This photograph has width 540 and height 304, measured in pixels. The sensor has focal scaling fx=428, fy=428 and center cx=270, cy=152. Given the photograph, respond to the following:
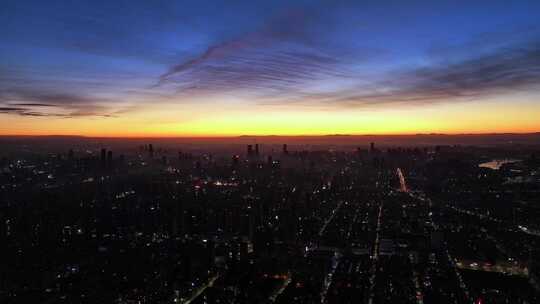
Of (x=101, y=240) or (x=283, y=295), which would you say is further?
(x=101, y=240)

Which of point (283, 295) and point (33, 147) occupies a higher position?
point (33, 147)

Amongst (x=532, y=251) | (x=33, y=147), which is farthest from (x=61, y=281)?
(x=33, y=147)

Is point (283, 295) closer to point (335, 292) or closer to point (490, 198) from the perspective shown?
point (335, 292)

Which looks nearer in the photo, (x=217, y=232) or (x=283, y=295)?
(x=283, y=295)

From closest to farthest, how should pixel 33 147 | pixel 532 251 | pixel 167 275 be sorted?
pixel 167 275
pixel 532 251
pixel 33 147

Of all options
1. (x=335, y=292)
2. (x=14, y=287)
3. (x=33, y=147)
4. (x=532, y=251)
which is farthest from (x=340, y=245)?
(x=33, y=147)

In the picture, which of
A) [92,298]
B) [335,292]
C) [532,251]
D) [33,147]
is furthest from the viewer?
[33,147]

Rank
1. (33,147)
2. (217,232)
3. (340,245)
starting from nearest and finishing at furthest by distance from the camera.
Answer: (340,245)
(217,232)
(33,147)

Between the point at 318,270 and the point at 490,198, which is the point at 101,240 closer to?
the point at 318,270

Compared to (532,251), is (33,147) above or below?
above

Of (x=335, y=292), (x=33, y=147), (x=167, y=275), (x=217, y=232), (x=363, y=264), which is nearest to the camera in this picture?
(x=335, y=292)
